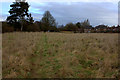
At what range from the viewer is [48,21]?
1374 inches

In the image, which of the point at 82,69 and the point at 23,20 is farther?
the point at 23,20

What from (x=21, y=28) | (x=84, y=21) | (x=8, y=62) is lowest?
(x=8, y=62)

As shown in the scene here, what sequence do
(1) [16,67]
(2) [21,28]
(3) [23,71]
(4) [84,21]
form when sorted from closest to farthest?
(3) [23,71], (1) [16,67], (2) [21,28], (4) [84,21]

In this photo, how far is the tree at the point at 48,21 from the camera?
33062 millimetres

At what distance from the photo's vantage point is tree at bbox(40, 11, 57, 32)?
3306 centimetres

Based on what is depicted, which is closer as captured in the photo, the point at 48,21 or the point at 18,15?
the point at 18,15

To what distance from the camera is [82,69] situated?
3.46 metres

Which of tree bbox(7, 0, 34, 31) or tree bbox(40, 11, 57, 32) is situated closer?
tree bbox(7, 0, 34, 31)

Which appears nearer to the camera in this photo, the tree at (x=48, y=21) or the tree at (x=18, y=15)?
the tree at (x=18, y=15)

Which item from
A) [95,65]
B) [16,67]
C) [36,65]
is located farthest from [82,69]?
[16,67]

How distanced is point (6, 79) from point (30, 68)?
0.80m

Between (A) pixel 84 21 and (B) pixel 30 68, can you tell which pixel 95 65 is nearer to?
(B) pixel 30 68

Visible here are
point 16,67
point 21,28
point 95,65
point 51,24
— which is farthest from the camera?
point 51,24

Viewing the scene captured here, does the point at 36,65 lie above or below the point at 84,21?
below
